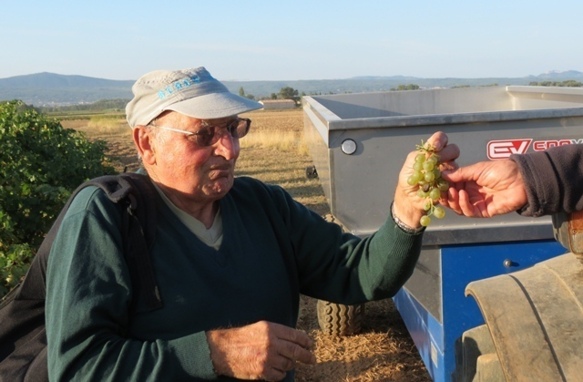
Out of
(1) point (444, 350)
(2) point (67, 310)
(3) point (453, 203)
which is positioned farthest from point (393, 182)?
(2) point (67, 310)

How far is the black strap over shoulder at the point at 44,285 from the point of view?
6.72 ft

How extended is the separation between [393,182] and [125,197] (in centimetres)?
162

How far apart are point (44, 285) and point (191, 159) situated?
620mm

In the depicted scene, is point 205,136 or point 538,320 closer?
point 538,320

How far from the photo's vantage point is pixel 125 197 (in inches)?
83.4

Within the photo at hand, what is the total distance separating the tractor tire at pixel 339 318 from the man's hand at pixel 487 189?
3.06 m

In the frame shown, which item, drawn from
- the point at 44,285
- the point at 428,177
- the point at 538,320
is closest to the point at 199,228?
the point at 44,285

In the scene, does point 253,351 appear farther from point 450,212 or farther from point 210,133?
point 450,212

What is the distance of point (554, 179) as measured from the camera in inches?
66.1

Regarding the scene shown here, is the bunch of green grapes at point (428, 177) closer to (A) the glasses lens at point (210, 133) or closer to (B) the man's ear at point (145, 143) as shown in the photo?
(A) the glasses lens at point (210, 133)

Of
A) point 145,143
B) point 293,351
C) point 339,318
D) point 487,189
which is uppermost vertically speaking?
point 145,143

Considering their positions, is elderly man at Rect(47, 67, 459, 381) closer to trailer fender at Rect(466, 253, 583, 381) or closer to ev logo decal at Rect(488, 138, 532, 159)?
trailer fender at Rect(466, 253, 583, 381)

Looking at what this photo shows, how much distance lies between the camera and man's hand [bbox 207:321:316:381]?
76.0 inches

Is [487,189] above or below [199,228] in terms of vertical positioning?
above
